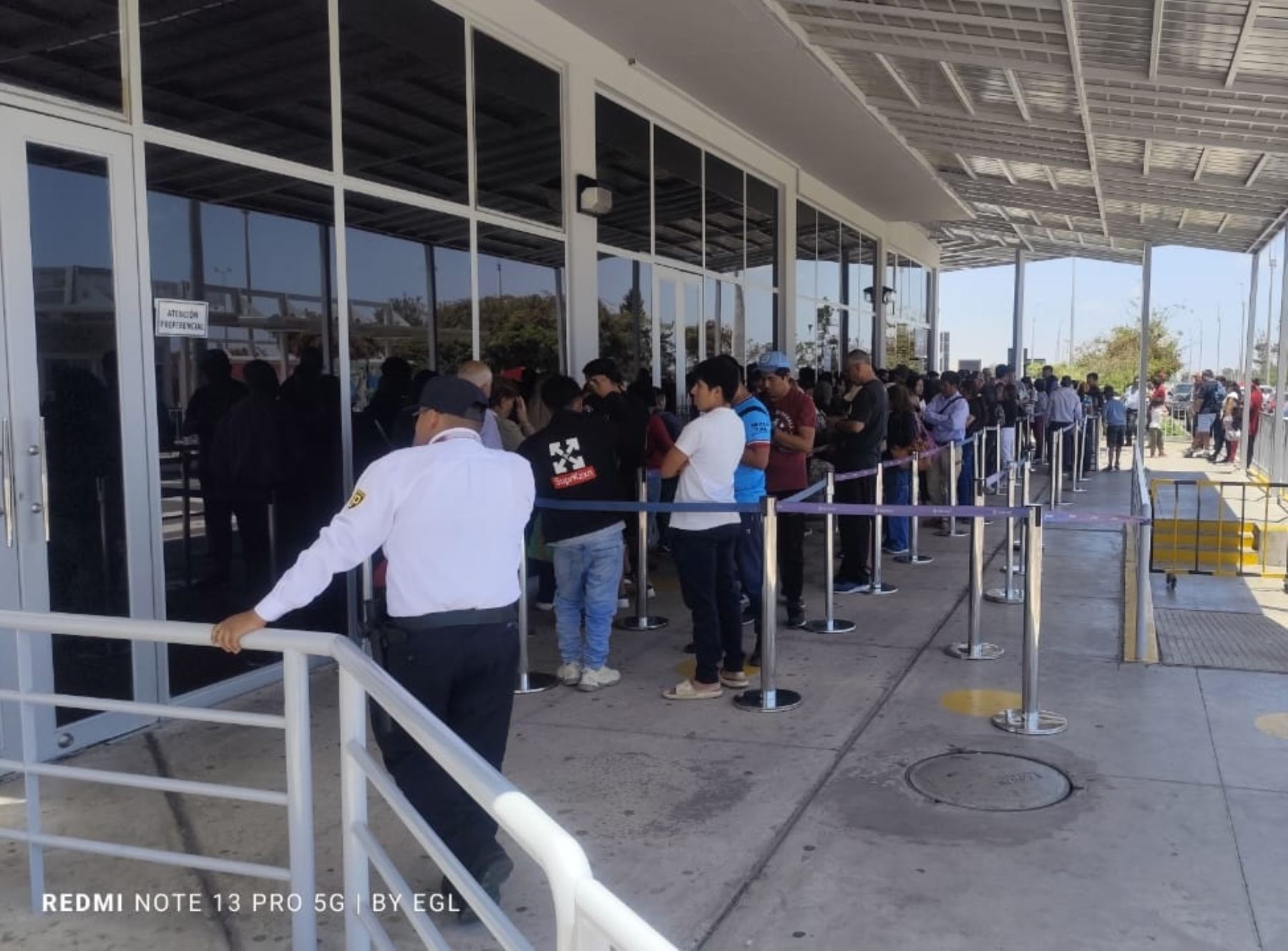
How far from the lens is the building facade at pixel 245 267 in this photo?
16.1 feet

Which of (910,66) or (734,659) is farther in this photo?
(910,66)

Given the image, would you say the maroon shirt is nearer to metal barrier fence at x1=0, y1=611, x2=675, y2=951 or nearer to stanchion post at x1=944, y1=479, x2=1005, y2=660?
stanchion post at x1=944, y1=479, x2=1005, y2=660

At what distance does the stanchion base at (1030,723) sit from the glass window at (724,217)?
24.9 feet

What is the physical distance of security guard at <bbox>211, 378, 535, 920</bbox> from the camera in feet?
11.3

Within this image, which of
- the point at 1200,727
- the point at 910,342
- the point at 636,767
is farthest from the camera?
the point at 910,342

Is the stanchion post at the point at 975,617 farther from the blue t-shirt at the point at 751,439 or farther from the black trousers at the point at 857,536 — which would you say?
the black trousers at the point at 857,536

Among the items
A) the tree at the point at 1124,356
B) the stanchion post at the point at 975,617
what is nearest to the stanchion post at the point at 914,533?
the stanchion post at the point at 975,617

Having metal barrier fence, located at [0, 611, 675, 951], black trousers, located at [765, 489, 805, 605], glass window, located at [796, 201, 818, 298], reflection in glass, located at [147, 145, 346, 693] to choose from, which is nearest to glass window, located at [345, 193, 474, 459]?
reflection in glass, located at [147, 145, 346, 693]

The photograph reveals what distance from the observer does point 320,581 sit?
10.6 feet

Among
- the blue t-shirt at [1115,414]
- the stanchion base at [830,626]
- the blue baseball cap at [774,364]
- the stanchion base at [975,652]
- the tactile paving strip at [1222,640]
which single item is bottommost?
the tactile paving strip at [1222,640]

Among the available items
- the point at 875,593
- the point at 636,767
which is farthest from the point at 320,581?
the point at 875,593

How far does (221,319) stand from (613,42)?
503cm

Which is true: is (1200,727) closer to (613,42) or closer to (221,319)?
(221,319)

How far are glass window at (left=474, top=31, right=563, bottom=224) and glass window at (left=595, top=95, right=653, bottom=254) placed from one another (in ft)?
2.74
